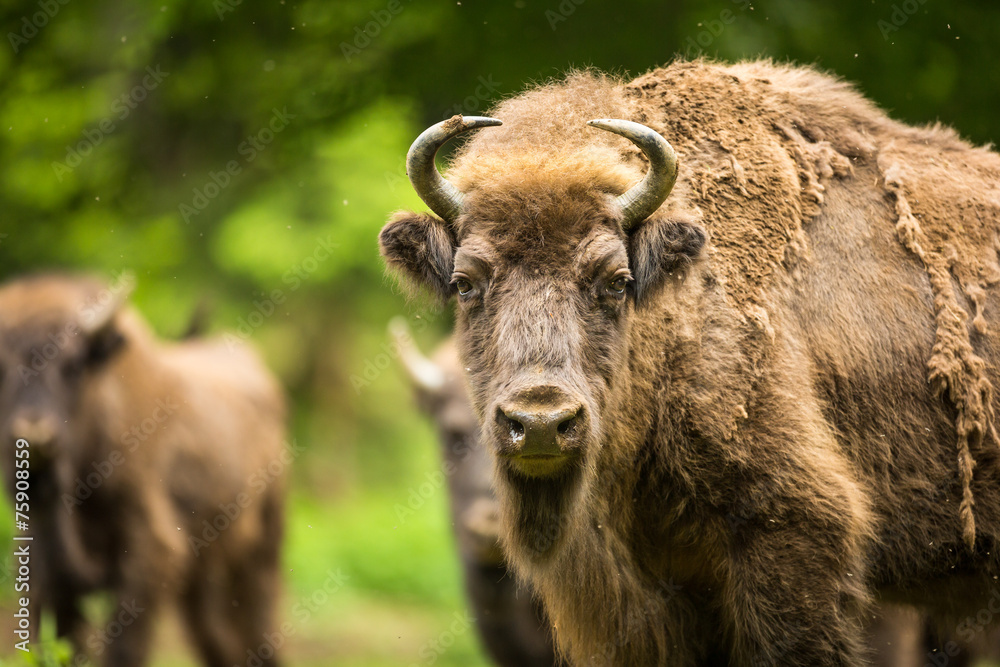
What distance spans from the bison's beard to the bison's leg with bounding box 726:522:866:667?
75 centimetres

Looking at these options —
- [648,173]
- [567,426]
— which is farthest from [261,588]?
[648,173]

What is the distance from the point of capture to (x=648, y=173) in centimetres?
411

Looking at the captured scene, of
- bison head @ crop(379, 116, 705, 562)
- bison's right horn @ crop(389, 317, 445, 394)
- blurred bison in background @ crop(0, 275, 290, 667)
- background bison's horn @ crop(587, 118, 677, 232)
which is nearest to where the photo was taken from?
bison head @ crop(379, 116, 705, 562)

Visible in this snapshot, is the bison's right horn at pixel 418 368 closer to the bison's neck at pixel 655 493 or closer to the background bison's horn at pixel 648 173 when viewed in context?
the bison's neck at pixel 655 493

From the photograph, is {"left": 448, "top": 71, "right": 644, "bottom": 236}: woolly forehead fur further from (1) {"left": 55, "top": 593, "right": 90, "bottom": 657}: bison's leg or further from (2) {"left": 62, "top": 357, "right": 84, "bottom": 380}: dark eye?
(1) {"left": 55, "top": 593, "right": 90, "bottom": 657}: bison's leg

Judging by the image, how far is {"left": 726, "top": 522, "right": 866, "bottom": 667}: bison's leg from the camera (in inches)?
162

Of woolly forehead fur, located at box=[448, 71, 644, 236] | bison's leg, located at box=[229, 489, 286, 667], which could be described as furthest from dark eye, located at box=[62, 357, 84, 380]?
woolly forehead fur, located at box=[448, 71, 644, 236]

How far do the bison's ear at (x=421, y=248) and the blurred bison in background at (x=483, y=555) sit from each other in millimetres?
2529

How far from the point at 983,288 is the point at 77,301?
21.1ft

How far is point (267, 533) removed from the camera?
9547mm

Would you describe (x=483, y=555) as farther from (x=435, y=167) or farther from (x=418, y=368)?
(x=435, y=167)

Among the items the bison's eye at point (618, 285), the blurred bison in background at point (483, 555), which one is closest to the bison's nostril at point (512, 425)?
the bison's eye at point (618, 285)

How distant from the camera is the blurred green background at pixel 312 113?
7.69m

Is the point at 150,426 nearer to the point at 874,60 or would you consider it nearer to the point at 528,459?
the point at 528,459
